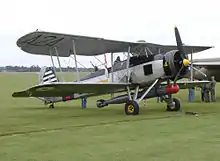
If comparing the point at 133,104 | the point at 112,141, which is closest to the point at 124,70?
the point at 133,104

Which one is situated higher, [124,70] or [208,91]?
[124,70]

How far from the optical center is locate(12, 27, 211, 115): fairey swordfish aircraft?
11406 mm

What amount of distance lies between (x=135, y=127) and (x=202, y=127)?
1.43m

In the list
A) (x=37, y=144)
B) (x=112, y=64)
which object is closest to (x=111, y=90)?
(x=112, y=64)

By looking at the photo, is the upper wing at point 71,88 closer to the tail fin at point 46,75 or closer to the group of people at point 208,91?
the tail fin at point 46,75

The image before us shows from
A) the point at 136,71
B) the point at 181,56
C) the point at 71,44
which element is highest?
the point at 71,44

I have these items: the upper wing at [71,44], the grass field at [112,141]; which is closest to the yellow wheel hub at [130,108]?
the grass field at [112,141]

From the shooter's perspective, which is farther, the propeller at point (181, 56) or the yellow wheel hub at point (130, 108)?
the yellow wheel hub at point (130, 108)

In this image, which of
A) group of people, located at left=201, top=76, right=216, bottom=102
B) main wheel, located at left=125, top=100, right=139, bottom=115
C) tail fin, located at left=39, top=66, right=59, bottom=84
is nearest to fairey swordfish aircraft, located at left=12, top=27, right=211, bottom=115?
main wheel, located at left=125, top=100, right=139, bottom=115

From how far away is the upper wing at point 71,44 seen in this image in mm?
11289

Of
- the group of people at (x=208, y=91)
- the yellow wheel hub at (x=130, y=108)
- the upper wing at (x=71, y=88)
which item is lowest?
the yellow wheel hub at (x=130, y=108)

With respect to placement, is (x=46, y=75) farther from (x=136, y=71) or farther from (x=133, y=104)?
(x=133, y=104)

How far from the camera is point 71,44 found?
1254 cm

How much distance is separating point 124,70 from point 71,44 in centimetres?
195
